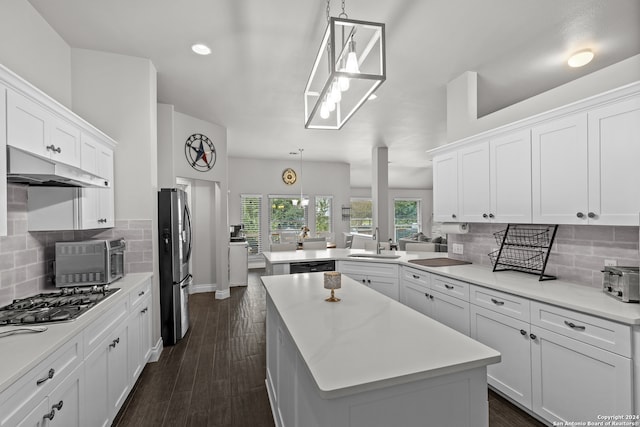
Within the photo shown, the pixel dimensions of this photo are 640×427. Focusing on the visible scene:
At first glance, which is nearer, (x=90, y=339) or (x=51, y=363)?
(x=51, y=363)

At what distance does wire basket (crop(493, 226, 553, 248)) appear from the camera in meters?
2.50

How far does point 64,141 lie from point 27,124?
15.3 inches

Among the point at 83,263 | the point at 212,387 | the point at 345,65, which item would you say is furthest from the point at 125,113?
the point at 212,387

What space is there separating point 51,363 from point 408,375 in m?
1.53

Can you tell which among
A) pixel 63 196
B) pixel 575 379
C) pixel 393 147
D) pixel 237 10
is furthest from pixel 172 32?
pixel 393 147

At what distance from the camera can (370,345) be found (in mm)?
1216

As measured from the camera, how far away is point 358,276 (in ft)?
12.1

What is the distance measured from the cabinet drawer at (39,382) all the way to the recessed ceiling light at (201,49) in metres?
2.52

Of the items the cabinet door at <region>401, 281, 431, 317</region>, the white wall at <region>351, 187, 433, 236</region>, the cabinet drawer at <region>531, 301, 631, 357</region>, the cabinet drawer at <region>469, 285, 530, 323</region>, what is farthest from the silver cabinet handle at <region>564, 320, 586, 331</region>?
the white wall at <region>351, 187, 433, 236</region>

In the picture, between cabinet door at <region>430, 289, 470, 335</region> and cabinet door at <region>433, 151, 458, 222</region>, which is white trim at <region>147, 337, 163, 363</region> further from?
cabinet door at <region>433, 151, 458, 222</region>

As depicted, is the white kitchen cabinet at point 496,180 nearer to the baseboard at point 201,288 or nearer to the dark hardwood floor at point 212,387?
the dark hardwood floor at point 212,387

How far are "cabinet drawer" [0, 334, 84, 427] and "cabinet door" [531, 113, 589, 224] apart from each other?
3.14 metres

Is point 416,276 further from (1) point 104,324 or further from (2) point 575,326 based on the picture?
(1) point 104,324

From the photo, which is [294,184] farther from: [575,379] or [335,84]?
[575,379]
